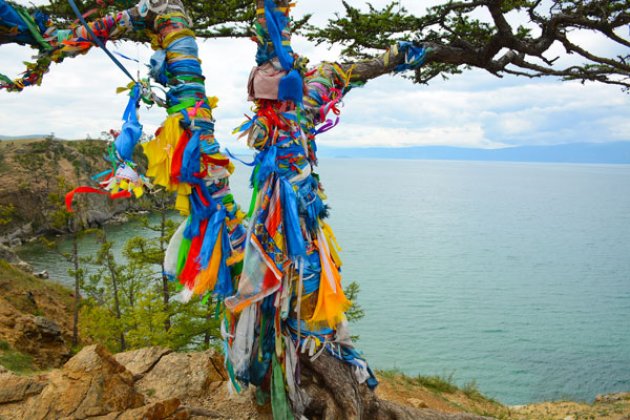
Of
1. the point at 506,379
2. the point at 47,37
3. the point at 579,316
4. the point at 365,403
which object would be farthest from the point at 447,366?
the point at 47,37

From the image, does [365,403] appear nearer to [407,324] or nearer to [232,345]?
[232,345]

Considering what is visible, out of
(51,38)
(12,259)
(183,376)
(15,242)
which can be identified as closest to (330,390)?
(183,376)

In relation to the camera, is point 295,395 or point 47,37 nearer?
point 47,37

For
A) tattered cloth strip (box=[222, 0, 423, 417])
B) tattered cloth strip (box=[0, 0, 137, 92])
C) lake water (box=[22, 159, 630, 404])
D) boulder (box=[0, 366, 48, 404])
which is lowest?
lake water (box=[22, 159, 630, 404])

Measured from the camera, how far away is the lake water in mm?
18484

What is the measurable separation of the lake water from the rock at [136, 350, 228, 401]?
45.3 ft

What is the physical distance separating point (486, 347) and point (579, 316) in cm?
734

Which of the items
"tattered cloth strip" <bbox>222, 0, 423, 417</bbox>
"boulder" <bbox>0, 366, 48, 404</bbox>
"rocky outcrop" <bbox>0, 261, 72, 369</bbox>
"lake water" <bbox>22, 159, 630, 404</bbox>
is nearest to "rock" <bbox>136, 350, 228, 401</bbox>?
"boulder" <bbox>0, 366, 48, 404</bbox>

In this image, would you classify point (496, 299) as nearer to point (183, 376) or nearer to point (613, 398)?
point (613, 398)

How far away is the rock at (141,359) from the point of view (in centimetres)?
485

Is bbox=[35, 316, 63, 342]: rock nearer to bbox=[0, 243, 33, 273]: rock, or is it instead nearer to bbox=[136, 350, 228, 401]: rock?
bbox=[136, 350, 228, 401]: rock

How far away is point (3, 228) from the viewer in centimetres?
3600

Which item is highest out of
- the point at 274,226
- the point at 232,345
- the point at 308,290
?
the point at 274,226

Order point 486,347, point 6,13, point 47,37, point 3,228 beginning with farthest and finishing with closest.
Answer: point 3,228, point 486,347, point 47,37, point 6,13
